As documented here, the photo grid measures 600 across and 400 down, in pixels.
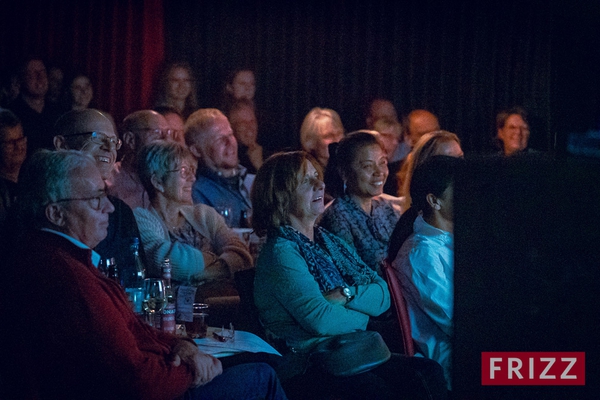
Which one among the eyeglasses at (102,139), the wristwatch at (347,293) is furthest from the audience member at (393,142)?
the eyeglasses at (102,139)

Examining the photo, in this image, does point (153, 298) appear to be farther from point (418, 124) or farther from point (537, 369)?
point (418, 124)

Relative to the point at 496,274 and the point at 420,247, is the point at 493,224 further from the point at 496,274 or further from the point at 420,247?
the point at 420,247

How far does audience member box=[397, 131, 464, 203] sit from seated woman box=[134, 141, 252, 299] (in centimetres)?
85

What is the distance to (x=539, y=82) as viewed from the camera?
353 cm

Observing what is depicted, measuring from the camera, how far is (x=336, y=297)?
8.07ft

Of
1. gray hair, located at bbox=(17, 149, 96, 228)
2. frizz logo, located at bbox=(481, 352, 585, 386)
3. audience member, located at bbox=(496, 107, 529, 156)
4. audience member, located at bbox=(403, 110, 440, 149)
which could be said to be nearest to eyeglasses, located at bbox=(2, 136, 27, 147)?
gray hair, located at bbox=(17, 149, 96, 228)

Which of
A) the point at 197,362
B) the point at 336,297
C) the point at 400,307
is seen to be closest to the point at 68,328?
the point at 197,362

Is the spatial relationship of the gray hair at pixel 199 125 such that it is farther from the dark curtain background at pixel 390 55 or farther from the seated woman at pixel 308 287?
the seated woman at pixel 308 287

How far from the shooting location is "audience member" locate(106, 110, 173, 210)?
296cm

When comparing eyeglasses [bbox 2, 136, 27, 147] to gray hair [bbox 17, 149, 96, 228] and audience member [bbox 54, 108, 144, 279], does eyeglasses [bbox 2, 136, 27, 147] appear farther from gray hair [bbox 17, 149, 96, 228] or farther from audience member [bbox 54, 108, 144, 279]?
gray hair [bbox 17, 149, 96, 228]

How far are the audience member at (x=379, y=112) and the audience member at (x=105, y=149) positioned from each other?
4.23ft

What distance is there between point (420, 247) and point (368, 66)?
110cm

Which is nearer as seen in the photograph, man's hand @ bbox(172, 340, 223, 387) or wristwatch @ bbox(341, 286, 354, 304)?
man's hand @ bbox(172, 340, 223, 387)

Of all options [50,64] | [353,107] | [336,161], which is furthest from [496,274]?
[50,64]
